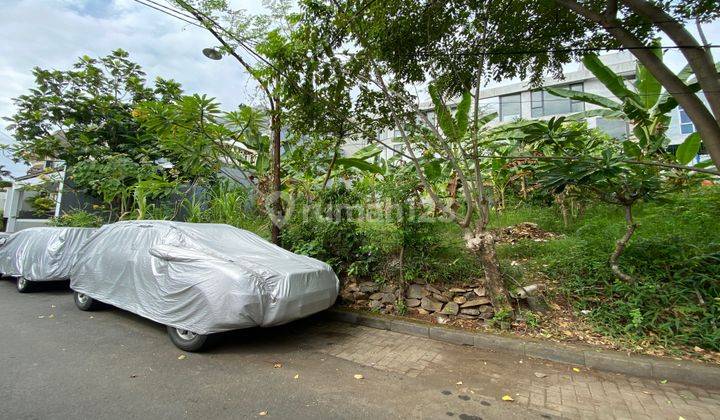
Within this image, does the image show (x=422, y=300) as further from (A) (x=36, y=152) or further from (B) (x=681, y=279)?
(A) (x=36, y=152)

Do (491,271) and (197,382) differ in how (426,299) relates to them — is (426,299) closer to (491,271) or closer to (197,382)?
(491,271)

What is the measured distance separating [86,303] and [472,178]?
681cm

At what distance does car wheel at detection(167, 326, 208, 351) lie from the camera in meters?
3.82

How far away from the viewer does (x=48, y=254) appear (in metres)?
6.82

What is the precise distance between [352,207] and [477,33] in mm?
3406

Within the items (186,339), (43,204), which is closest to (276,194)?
(186,339)

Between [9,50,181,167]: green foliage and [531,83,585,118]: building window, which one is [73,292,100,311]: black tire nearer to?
[9,50,181,167]: green foliage

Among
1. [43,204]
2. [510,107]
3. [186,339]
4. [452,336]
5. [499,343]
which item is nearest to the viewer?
[186,339]

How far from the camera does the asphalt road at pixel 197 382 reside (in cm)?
278

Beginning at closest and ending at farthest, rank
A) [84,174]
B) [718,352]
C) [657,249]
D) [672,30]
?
[672,30], [718,352], [657,249], [84,174]

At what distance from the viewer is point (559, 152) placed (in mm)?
5637

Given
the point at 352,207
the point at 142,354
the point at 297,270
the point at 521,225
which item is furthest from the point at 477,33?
the point at 142,354

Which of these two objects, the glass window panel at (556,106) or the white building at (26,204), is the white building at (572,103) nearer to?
the glass window panel at (556,106)

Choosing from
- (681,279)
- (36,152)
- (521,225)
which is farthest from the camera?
(36,152)
